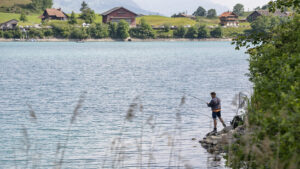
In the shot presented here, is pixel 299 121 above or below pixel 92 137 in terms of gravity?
above

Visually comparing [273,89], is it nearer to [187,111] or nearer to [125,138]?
[125,138]

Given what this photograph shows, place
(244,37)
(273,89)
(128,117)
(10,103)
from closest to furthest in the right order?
(128,117)
(273,89)
(244,37)
(10,103)

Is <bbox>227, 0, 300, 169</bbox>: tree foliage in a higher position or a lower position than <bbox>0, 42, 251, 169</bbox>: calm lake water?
higher

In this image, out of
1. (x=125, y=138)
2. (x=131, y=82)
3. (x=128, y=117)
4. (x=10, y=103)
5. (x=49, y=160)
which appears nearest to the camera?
(x=128, y=117)

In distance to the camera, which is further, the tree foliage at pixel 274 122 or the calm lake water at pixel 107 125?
the calm lake water at pixel 107 125

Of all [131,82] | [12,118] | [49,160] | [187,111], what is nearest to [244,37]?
[49,160]

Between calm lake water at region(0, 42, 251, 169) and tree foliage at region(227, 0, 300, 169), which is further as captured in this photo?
calm lake water at region(0, 42, 251, 169)

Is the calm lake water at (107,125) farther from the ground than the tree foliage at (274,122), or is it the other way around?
the tree foliage at (274,122)

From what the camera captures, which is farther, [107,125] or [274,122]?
[107,125]

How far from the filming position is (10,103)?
44.5m

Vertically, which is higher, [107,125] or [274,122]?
[274,122]

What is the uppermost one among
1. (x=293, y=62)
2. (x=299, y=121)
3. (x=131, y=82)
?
(x=293, y=62)

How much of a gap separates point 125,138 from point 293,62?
15452 millimetres

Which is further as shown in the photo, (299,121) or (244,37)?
(244,37)
